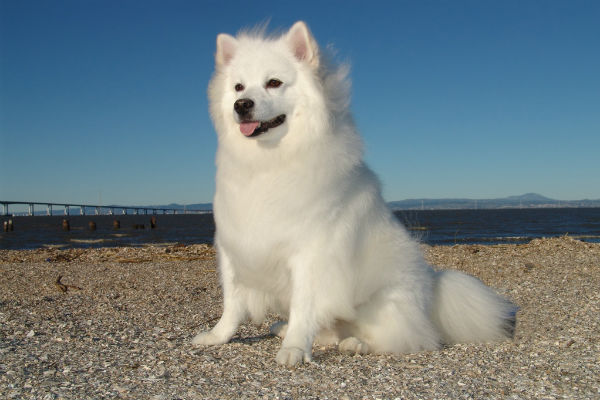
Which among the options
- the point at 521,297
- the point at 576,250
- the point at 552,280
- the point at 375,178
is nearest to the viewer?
the point at 375,178

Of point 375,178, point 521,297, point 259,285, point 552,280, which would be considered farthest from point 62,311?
point 552,280

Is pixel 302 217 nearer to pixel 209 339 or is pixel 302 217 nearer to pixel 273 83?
pixel 273 83

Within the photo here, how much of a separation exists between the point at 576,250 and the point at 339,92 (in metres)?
10.2

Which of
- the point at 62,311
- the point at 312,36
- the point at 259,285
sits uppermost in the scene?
the point at 312,36

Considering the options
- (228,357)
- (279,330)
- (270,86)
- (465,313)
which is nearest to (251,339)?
(279,330)

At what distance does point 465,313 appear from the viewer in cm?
438

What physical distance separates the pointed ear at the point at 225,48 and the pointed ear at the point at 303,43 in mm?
476

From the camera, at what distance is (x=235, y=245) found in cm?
376

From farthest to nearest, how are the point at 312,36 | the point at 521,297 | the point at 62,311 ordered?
1. the point at 521,297
2. the point at 62,311
3. the point at 312,36

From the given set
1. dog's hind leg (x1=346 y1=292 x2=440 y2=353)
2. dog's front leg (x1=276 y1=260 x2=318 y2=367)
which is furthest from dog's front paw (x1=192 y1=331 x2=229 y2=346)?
dog's hind leg (x1=346 y1=292 x2=440 y2=353)

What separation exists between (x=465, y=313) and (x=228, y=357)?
6.72 feet

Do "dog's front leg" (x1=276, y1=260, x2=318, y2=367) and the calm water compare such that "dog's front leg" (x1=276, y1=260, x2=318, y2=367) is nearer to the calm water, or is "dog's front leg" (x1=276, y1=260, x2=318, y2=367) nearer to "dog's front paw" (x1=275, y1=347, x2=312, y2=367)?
"dog's front paw" (x1=275, y1=347, x2=312, y2=367)

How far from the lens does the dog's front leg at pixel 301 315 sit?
356 centimetres

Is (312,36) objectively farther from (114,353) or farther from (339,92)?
(114,353)
